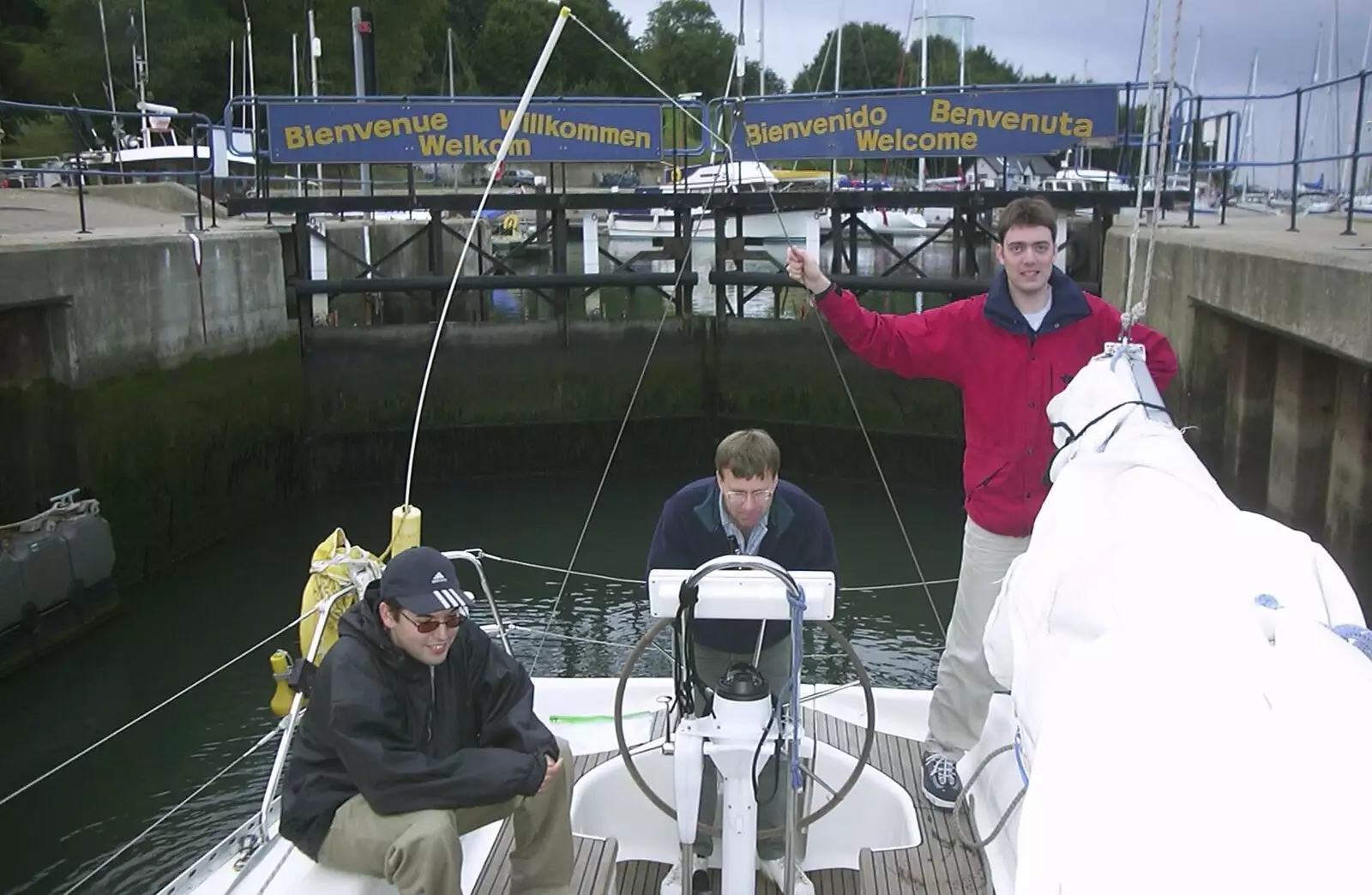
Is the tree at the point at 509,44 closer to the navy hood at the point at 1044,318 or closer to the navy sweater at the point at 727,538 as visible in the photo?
the navy hood at the point at 1044,318

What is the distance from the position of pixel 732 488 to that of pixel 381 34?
31148 millimetres

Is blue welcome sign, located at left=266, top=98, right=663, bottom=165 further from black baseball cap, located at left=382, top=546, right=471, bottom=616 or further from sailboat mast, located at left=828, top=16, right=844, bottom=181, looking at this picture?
black baseball cap, located at left=382, top=546, right=471, bottom=616

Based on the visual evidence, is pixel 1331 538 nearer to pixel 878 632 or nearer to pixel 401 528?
pixel 878 632

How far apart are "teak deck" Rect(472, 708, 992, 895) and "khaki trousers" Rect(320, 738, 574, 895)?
0.73ft

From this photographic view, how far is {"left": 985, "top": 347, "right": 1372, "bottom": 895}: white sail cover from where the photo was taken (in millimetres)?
1256

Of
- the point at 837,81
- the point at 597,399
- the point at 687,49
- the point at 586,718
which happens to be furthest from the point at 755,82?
the point at 586,718

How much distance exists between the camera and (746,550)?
3.09 m

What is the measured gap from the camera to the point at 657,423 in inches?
473

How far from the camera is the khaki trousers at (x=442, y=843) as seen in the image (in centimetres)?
262

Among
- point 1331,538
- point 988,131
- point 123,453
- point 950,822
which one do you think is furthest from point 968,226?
point 950,822

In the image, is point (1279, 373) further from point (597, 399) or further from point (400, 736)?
point (597, 399)

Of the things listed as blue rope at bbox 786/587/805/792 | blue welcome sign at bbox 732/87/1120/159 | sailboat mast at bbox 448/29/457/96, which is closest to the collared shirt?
blue rope at bbox 786/587/805/792

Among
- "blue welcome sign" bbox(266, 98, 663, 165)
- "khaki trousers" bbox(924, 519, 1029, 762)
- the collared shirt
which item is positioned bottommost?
"khaki trousers" bbox(924, 519, 1029, 762)

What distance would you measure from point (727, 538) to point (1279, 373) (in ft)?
17.7
